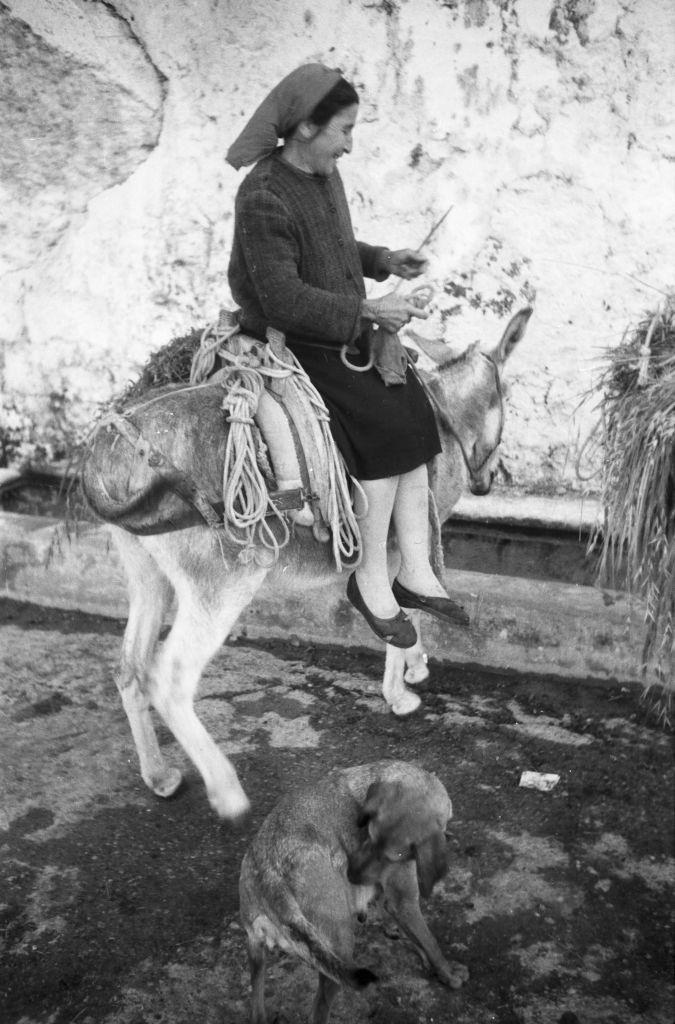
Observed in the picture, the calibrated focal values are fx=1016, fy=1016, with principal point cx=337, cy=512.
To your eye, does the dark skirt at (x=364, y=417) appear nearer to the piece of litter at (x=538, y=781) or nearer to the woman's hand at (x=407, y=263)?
the woman's hand at (x=407, y=263)

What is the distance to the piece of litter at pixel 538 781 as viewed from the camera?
3.67 m

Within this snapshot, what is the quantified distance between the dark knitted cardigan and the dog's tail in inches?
64.4

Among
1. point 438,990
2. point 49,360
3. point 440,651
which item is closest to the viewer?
point 438,990

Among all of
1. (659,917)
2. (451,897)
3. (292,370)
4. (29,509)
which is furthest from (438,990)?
(29,509)

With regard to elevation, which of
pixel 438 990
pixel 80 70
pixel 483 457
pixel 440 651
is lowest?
pixel 438 990

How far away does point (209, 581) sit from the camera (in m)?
3.27

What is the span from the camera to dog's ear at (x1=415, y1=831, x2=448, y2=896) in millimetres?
2508

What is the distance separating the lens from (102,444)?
310cm

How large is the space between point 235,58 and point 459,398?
2119mm

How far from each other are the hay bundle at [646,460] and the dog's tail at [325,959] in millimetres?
1480

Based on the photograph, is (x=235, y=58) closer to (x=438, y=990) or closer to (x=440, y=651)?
(x=440, y=651)

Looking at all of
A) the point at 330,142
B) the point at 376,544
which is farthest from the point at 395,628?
the point at 330,142

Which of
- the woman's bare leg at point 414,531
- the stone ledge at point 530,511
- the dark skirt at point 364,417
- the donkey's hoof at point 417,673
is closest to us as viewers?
the dark skirt at point 364,417

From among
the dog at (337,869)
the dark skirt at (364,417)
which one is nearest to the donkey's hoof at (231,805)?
the dog at (337,869)
